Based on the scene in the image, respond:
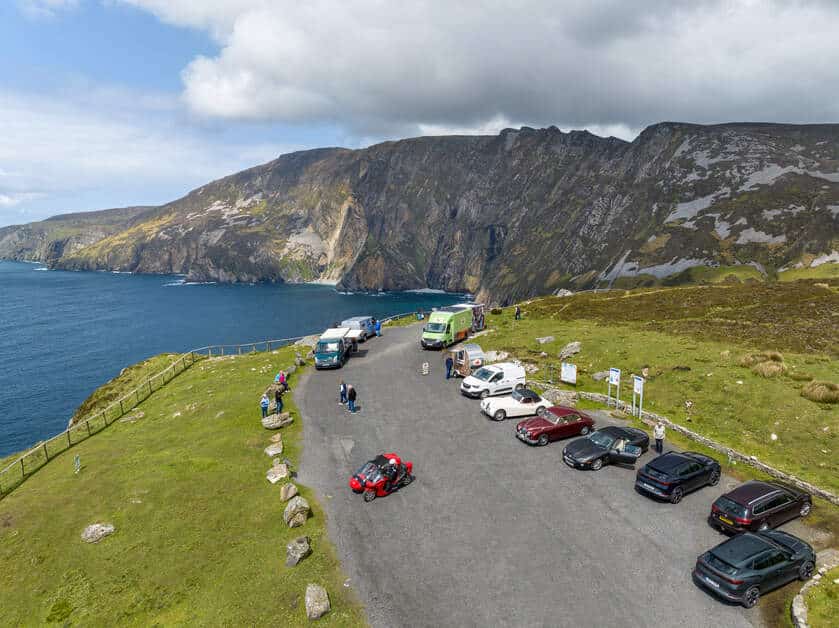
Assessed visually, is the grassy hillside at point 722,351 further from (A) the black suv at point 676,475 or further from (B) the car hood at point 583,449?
(B) the car hood at point 583,449

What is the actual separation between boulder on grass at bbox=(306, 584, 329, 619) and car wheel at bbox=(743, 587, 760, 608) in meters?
13.8

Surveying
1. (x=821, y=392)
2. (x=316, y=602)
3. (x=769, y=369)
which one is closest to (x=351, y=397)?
(x=316, y=602)

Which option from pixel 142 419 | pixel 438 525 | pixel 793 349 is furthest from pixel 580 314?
pixel 142 419

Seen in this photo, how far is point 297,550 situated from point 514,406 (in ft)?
57.7

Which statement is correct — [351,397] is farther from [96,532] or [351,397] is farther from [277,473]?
[96,532]

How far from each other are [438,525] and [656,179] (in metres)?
204

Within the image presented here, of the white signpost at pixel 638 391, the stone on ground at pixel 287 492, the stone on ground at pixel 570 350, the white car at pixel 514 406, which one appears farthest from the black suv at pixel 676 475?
the stone on ground at pixel 570 350

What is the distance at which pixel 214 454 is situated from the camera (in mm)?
26328

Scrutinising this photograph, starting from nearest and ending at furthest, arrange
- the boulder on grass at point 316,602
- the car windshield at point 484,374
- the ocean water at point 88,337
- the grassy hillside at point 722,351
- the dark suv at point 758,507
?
the boulder on grass at point 316,602, the dark suv at point 758,507, the grassy hillside at point 722,351, the car windshield at point 484,374, the ocean water at point 88,337

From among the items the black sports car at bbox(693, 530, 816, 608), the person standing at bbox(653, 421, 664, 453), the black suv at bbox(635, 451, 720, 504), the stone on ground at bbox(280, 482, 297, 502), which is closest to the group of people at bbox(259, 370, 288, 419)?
the stone on ground at bbox(280, 482, 297, 502)

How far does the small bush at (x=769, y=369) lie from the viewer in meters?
31.2

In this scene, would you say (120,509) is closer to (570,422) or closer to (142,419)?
(142,419)

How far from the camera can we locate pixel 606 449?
24.5 m

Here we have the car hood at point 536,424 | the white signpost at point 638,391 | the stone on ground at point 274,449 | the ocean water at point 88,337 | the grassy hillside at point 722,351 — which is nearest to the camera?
the grassy hillside at point 722,351
